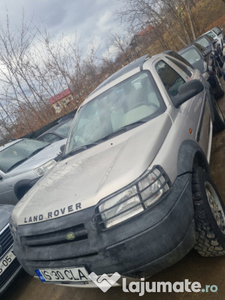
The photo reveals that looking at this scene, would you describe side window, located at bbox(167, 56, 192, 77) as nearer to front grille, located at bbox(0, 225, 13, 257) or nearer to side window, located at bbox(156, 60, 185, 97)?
Answer: side window, located at bbox(156, 60, 185, 97)

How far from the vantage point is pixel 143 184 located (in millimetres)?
1729

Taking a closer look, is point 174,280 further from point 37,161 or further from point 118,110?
point 37,161

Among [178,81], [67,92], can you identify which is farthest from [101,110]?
Answer: [67,92]

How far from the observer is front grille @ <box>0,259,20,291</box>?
2.96m

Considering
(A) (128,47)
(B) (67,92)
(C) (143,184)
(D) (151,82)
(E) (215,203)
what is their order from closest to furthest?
1. (C) (143,184)
2. (E) (215,203)
3. (D) (151,82)
4. (B) (67,92)
5. (A) (128,47)

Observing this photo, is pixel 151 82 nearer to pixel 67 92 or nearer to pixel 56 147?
pixel 56 147

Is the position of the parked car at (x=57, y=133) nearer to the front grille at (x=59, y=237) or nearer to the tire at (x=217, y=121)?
the tire at (x=217, y=121)

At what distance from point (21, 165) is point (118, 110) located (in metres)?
3.42

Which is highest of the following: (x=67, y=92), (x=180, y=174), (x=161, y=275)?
(x=67, y=92)

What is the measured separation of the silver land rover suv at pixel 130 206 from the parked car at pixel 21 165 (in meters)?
2.36

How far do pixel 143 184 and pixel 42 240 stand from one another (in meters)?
0.93

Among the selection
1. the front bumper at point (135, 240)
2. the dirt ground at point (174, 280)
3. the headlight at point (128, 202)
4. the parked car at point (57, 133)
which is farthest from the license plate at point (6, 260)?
the parked car at point (57, 133)

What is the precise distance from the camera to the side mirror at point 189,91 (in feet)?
8.30

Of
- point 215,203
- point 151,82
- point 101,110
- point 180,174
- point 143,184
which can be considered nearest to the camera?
point 143,184
